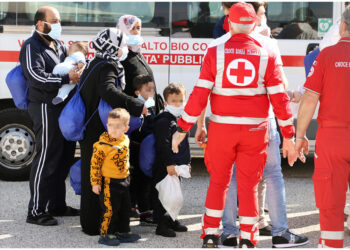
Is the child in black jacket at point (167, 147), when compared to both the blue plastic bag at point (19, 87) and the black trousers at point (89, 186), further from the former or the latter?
the blue plastic bag at point (19, 87)

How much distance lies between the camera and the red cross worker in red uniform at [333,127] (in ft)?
13.3

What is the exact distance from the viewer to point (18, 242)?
5246mm

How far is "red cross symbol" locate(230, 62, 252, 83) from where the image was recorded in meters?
4.52

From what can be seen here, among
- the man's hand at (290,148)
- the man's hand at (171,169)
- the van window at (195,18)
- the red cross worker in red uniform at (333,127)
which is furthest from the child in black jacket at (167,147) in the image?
the van window at (195,18)

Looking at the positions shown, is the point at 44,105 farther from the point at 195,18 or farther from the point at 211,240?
the point at 195,18

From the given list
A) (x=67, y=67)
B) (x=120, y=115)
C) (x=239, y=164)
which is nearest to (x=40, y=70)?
(x=67, y=67)

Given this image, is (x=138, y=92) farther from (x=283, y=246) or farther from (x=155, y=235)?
(x=283, y=246)

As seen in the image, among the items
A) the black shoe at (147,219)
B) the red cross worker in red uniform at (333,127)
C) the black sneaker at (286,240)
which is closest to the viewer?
the red cross worker in red uniform at (333,127)

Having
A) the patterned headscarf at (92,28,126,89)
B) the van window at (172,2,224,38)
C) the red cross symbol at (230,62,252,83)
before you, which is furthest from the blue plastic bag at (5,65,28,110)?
the red cross symbol at (230,62,252,83)

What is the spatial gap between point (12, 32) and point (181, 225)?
3.28 metres

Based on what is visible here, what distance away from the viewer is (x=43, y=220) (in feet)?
18.8

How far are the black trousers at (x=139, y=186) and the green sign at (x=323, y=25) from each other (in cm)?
290

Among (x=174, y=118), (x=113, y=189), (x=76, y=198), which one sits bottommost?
(x=76, y=198)

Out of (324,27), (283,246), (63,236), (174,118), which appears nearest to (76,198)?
(63,236)
